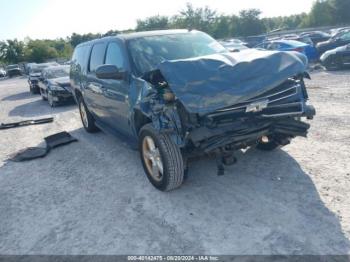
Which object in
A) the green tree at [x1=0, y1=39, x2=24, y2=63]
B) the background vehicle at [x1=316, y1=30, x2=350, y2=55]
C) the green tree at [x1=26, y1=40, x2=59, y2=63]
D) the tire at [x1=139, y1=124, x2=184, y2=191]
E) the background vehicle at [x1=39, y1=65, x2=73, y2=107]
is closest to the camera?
the tire at [x1=139, y1=124, x2=184, y2=191]

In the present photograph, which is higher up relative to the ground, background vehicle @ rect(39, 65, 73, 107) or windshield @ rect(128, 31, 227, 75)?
windshield @ rect(128, 31, 227, 75)

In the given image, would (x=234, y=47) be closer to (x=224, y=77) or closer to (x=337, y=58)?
(x=337, y=58)

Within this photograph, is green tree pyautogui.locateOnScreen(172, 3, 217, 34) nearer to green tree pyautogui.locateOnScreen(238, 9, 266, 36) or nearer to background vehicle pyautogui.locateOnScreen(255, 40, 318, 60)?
green tree pyautogui.locateOnScreen(238, 9, 266, 36)

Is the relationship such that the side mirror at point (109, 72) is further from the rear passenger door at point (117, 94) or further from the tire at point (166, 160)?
the tire at point (166, 160)

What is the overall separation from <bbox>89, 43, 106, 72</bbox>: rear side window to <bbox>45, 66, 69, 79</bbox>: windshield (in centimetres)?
839

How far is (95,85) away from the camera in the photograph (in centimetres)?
620

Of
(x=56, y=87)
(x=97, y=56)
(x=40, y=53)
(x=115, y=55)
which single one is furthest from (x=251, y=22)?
(x=115, y=55)

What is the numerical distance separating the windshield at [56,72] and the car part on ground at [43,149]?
7.65 meters

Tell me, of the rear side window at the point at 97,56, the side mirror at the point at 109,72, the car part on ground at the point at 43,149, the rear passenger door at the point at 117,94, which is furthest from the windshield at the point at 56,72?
the side mirror at the point at 109,72

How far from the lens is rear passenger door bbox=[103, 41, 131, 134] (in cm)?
473

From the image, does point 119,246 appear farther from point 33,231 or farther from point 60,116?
point 60,116

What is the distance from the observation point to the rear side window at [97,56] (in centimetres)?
592

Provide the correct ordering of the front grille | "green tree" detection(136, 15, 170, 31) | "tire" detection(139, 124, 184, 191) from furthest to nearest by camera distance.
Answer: "green tree" detection(136, 15, 170, 31) < "tire" detection(139, 124, 184, 191) < the front grille

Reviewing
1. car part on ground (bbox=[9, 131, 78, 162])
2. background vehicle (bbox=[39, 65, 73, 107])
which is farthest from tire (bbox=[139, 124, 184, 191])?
background vehicle (bbox=[39, 65, 73, 107])
